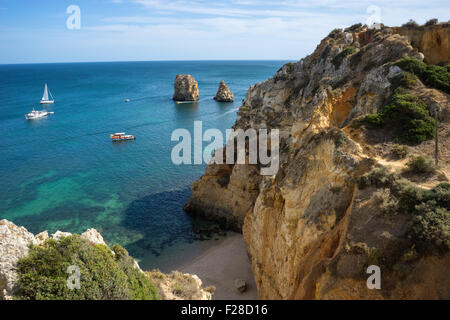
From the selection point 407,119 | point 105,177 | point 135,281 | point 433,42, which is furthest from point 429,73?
point 105,177

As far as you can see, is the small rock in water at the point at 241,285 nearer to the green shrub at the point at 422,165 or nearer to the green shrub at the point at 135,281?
the green shrub at the point at 135,281

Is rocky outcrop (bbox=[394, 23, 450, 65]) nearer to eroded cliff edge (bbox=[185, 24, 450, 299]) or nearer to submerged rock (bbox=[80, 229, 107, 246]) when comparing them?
eroded cliff edge (bbox=[185, 24, 450, 299])

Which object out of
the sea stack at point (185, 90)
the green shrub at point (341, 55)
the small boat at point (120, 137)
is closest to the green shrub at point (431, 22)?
the green shrub at point (341, 55)

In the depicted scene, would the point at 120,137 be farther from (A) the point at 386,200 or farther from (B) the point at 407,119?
(A) the point at 386,200

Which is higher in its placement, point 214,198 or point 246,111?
point 246,111

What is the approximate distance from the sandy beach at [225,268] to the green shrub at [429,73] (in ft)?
53.5

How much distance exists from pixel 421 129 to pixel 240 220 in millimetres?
17051

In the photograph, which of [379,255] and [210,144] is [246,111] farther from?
[379,255]

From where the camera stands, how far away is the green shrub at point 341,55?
2558 cm

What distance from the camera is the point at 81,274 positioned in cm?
1016

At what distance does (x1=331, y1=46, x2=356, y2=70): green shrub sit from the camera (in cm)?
2558

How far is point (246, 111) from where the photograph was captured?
32.6 m

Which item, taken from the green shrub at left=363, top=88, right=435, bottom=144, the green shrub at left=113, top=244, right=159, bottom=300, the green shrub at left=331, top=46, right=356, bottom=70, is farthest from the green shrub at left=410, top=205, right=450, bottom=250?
the green shrub at left=331, top=46, right=356, bottom=70
